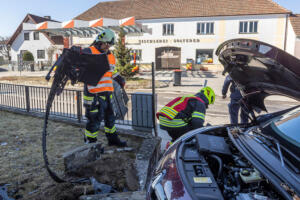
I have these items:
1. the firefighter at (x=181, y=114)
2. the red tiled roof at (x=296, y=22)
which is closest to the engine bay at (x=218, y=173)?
the firefighter at (x=181, y=114)

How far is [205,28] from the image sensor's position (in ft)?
84.0

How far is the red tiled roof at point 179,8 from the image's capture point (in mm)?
24484

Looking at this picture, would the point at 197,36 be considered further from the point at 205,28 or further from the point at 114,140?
the point at 114,140

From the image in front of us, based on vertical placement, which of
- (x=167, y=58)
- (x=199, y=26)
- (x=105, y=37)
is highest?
(x=199, y=26)

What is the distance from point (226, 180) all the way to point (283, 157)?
49 centimetres

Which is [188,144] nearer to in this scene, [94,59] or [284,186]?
[284,186]

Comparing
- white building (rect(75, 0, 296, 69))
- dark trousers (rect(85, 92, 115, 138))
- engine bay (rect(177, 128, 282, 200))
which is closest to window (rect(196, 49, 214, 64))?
white building (rect(75, 0, 296, 69))

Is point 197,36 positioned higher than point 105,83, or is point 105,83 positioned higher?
point 197,36

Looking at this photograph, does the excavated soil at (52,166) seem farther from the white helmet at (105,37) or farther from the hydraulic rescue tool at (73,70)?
the white helmet at (105,37)

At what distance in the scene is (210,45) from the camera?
25.7 meters

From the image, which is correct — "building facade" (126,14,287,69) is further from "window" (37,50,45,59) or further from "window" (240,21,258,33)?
"window" (37,50,45,59)

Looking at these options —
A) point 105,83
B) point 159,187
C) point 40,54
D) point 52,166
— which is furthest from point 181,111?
point 40,54

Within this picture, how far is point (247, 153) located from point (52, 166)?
2.99 metres

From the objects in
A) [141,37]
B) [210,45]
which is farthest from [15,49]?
[210,45]
